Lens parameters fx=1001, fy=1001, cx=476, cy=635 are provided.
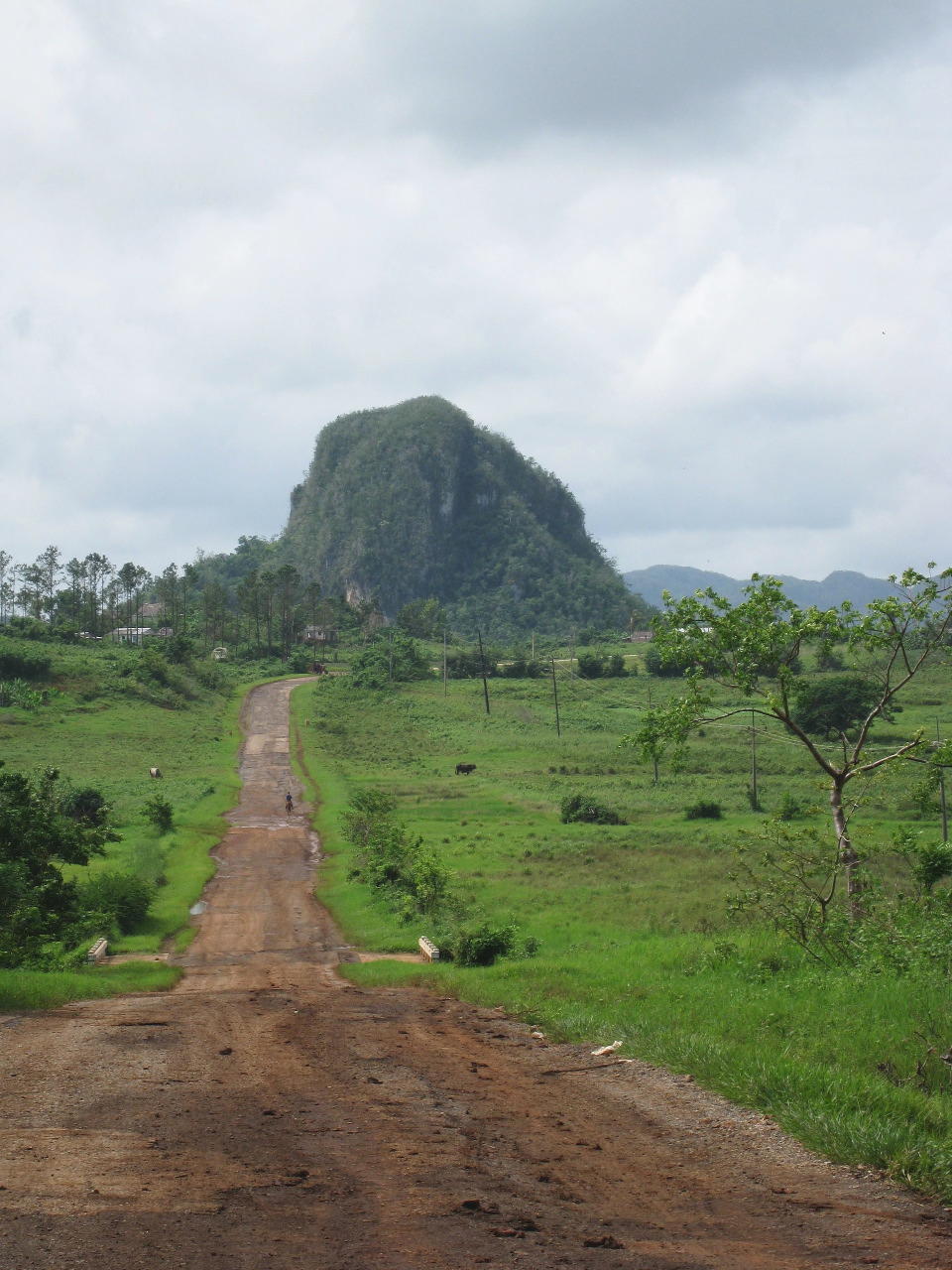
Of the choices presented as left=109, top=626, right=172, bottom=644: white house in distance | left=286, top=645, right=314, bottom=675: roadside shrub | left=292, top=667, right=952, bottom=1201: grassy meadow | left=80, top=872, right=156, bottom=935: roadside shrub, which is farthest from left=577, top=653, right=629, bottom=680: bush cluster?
left=80, top=872, right=156, bottom=935: roadside shrub

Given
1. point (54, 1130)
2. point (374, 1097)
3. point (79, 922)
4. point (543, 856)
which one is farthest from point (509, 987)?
point (543, 856)

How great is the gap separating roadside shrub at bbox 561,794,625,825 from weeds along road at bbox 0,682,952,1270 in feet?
118

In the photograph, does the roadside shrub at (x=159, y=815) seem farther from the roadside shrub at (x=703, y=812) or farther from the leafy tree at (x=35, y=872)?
the roadside shrub at (x=703, y=812)

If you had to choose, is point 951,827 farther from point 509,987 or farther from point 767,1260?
point 767,1260

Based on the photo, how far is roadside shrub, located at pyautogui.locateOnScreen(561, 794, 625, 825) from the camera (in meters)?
47.9

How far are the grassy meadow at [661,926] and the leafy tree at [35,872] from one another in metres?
5.62

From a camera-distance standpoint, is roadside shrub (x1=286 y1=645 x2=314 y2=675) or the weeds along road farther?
roadside shrub (x1=286 y1=645 x2=314 y2=675)

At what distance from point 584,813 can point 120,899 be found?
28.3 m

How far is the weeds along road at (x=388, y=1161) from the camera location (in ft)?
18.3

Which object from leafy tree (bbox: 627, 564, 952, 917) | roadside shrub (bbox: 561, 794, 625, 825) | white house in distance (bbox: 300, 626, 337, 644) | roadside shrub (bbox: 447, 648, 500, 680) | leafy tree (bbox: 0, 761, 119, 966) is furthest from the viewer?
white house in distance (bbox: 300, 626, 337, 644)

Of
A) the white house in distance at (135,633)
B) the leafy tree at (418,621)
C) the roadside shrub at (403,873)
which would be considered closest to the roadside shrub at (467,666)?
the leafy tree at (418,621)

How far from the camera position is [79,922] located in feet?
68.0

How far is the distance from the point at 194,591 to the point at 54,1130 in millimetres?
186632

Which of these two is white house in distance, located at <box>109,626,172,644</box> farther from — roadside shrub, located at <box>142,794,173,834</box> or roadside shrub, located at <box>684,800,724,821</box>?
roadside shrub, located at <box>684,800,724,821</box>
